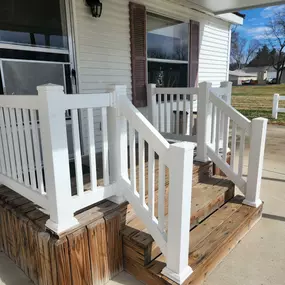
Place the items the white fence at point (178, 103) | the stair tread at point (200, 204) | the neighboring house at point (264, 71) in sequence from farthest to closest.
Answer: the neighboring house at point (264, 71)
the white fence at point (178, 103)
the stair tread at point (200, 204)

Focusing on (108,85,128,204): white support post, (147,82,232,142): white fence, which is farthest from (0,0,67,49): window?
(108,85,128,204): white support post

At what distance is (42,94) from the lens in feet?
4.61

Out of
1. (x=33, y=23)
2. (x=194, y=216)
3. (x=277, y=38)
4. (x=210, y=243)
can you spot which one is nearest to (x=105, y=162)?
(x=194, y=216)

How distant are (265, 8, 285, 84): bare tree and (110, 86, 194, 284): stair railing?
119 ft

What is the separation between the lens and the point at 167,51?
15.2 ft

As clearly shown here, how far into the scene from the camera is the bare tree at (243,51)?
143ft

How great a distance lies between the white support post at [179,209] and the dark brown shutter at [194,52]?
12.8 ft

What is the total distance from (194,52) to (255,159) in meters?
3.26

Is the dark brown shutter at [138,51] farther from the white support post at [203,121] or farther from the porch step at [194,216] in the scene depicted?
the porch step at [194,216]

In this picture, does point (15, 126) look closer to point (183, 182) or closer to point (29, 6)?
point (183, 182)

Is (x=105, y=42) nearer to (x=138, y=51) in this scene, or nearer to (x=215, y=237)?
(x=138, y=51)

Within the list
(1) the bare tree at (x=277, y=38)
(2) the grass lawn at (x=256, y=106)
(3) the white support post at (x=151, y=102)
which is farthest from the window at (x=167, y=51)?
(1) the bare tree at (x=277, y=38)

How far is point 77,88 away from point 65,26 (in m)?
0.75

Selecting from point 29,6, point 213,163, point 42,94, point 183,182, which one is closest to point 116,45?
point 29,6
